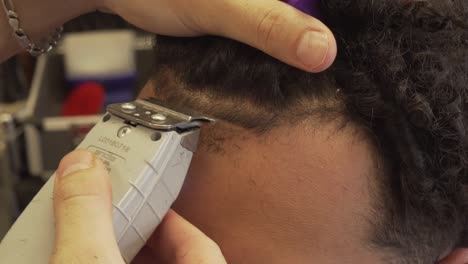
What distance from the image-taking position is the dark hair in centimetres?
72

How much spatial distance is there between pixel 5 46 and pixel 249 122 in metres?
0.50

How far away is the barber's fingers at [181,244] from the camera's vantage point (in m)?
0.65

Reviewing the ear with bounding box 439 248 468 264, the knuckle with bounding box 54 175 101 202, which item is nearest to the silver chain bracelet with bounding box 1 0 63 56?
the knuckle with bounding box 54 175 101 202

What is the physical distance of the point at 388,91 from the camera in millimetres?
725

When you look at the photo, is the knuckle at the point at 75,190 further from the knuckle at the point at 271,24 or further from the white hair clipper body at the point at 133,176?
the knuckle at the point at 271,24

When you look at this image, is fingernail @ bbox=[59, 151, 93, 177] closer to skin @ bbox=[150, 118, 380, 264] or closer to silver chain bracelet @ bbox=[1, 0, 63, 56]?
skin @ bbox=[150, 118, 380, 264]

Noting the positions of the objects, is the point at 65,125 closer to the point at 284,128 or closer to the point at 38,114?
the point at 38,114

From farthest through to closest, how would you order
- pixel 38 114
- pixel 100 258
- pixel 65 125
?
1. pixel 38 114
2. pixel 65 125
3. pixel 100 258

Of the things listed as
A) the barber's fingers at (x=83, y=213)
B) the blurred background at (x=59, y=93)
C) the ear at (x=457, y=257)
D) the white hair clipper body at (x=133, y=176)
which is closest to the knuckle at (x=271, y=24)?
the white hair clipper body at (x=133, y=176)

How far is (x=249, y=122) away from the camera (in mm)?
743

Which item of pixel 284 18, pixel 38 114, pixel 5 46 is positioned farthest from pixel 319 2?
pixel 38 114

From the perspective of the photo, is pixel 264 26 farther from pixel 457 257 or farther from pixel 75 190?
pixel 457 257

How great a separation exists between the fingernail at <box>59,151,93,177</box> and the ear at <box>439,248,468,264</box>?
521 mm

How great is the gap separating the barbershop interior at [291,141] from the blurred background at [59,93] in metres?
0.94
